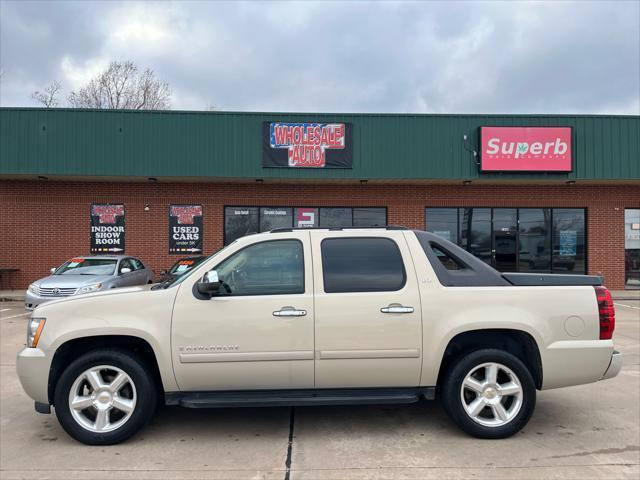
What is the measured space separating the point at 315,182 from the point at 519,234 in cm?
797

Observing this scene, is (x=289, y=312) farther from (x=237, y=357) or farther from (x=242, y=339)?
(x=237, y=357)

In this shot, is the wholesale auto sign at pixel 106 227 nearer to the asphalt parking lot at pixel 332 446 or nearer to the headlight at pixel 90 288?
the headlight at pixel 90 288

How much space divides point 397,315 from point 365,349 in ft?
1.28

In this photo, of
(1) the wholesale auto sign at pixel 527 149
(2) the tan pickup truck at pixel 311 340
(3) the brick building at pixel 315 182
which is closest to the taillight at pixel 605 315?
(2) the tan pickup truck at pixel 311 340

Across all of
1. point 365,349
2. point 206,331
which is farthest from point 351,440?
point 206,331

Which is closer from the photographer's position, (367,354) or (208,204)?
(367,354)

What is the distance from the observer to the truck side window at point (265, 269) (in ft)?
13.4

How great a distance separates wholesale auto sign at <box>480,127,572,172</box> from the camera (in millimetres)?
16000

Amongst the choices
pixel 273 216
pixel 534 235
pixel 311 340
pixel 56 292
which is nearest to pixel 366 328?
pixel 311 340

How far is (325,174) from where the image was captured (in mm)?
16047

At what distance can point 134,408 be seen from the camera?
13.0ft

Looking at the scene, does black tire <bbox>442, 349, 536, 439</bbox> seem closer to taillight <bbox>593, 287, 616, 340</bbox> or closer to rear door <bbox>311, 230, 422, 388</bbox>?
rear door <bbox>311, 230, 422, 388</bbox>

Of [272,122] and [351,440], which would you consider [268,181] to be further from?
[351,440]

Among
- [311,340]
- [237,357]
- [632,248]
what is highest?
[632,248]
